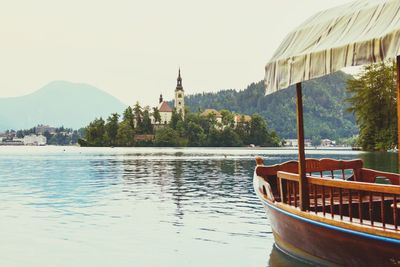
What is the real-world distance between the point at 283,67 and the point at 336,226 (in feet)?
9.03

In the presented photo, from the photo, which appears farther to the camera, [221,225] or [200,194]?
[200,194]

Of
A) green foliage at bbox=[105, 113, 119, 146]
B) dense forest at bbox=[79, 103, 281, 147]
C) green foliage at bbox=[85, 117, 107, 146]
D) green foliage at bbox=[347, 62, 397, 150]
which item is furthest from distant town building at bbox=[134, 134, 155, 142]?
green foliage at bbox=[347, 62, 397, 150]

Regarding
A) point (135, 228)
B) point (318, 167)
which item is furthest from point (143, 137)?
point (318, 167)

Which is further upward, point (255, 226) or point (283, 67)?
point (283, 67)

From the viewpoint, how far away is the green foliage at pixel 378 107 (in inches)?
3153

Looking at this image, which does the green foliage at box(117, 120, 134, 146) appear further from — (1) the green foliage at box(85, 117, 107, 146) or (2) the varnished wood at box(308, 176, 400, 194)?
(2) the varnished wood at box(308, 176, 400, 194)

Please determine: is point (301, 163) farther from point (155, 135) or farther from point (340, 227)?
point (155, 135)

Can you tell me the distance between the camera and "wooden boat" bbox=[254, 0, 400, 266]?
7.95 meters

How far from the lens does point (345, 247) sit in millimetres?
8938

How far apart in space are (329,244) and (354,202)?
2667mm

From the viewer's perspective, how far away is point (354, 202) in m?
11.8

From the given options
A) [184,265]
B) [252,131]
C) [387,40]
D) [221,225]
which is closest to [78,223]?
[221,225]

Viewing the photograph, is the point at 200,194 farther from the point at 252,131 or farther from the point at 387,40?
the point at 252,131

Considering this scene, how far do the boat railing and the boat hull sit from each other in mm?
238
